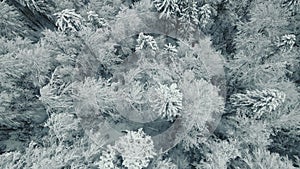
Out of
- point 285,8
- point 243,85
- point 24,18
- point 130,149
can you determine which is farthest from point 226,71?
point 24,18

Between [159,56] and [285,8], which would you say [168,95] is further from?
[285,8]

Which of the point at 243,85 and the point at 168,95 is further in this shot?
the point at 243,85

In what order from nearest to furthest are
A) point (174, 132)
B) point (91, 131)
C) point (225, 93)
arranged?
point (91, 131)
point (174, 132)
point (225, 93)

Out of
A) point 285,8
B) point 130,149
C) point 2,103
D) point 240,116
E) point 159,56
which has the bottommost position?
point 2,103

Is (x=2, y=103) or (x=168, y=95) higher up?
(x=168, y=95)

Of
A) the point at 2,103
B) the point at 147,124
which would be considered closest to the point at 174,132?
the point at 147,124

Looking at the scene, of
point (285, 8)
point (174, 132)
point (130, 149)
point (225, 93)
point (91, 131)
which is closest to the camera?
point (130, 149)

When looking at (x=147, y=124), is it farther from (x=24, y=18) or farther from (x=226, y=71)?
(x=24, y=18)
